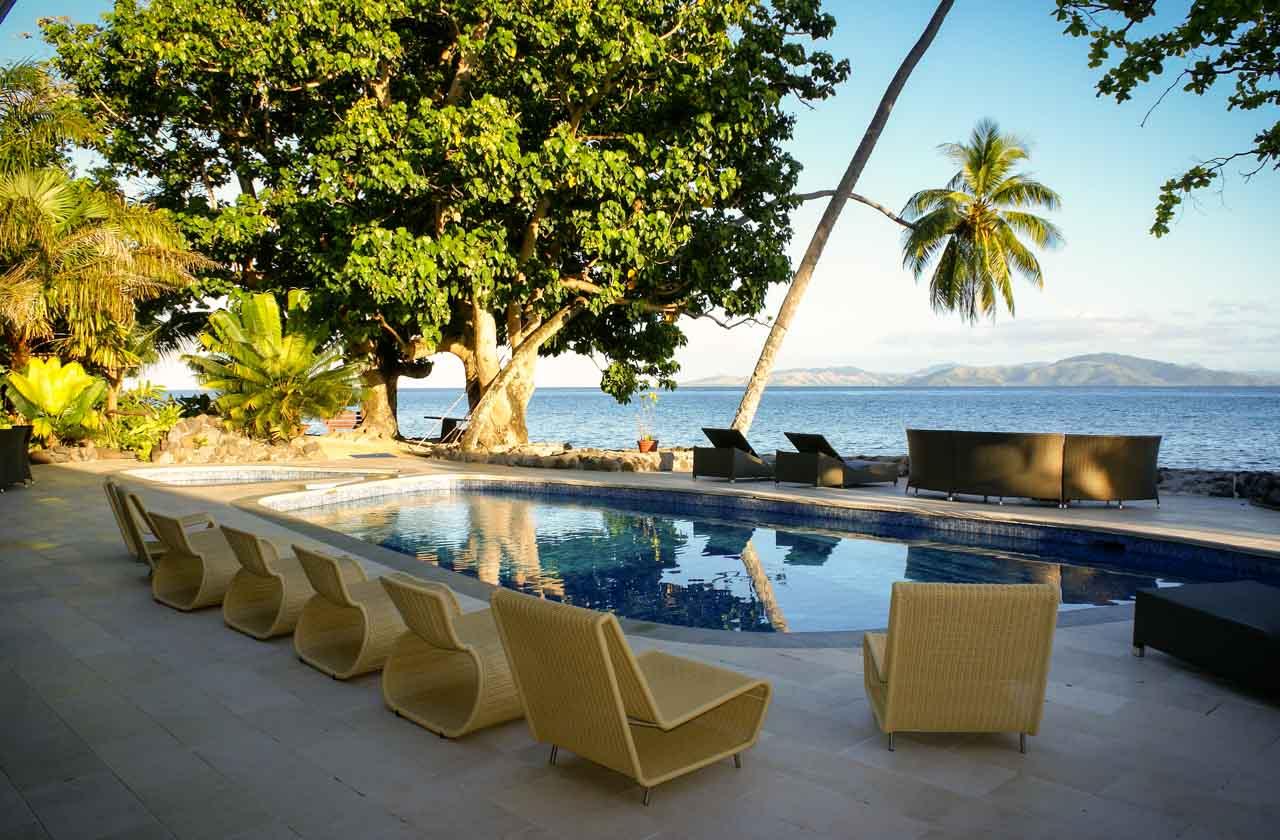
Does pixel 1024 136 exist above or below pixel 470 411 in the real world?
above

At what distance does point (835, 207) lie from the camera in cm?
1909

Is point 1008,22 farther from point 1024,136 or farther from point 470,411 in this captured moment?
point 470,411

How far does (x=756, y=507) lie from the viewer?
39.5 ft

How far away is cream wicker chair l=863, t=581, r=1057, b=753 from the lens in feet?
11.5

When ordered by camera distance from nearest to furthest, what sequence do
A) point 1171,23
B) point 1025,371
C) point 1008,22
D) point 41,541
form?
1. point 1171,23
2. point 41,541
3. point 1008,22
4. point 1025,371

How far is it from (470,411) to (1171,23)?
16.9 meters

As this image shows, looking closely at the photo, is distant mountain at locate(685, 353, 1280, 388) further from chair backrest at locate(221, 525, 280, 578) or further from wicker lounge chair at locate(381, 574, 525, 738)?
wicker lounge chair at locate(381, 574, 525, 738)

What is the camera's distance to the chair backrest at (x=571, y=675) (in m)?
→ 3.04

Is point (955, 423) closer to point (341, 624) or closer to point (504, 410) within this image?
point (504, 410)

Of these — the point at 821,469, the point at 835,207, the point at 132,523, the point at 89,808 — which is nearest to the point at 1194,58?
the point at 89,808

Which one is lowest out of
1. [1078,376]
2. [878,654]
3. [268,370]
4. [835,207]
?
[878,654]

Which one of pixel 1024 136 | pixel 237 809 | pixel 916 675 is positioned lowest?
pixel 237 809

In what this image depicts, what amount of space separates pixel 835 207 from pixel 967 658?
54.8 feet

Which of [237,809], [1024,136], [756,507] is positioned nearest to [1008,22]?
[1024,136]
